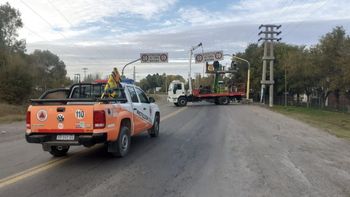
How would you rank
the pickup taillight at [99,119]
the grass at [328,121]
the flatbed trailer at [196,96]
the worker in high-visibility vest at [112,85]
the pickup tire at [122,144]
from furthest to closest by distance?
the flatbed trailer at [196,96] < the grass at [328,121] < the worker in high-visibility vest at [112,85] < the pickup tire at [122,144] < the pickup taillight at [99,119]

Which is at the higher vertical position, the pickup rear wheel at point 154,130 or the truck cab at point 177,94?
the truck cab at point 177,94

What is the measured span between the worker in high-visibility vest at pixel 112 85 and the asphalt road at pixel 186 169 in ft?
5.15

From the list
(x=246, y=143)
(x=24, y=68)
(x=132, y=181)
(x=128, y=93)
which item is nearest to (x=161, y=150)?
(x=128, y=93)

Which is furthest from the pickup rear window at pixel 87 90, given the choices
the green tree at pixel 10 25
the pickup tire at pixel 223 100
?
the green tree at pixel 10 25

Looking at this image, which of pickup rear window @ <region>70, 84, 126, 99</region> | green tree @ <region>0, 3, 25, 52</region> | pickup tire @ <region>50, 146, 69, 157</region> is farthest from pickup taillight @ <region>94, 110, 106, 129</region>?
green tree @ <region>0, 3, 25, 52</region>

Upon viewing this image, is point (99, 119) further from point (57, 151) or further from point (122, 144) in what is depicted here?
point (57, 151)

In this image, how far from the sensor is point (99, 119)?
928 centimetres

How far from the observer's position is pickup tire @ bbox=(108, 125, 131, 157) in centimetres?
1005

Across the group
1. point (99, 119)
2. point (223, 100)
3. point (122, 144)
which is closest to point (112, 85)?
point (122, 144)

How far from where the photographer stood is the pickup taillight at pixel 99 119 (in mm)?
9258

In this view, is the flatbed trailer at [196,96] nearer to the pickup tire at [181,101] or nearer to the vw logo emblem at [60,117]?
the pickup tire at [181,101]

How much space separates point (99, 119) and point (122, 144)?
52.4 inches

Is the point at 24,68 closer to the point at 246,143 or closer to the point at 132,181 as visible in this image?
the point at 246,143

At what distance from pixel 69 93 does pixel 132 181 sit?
4.83 meters
